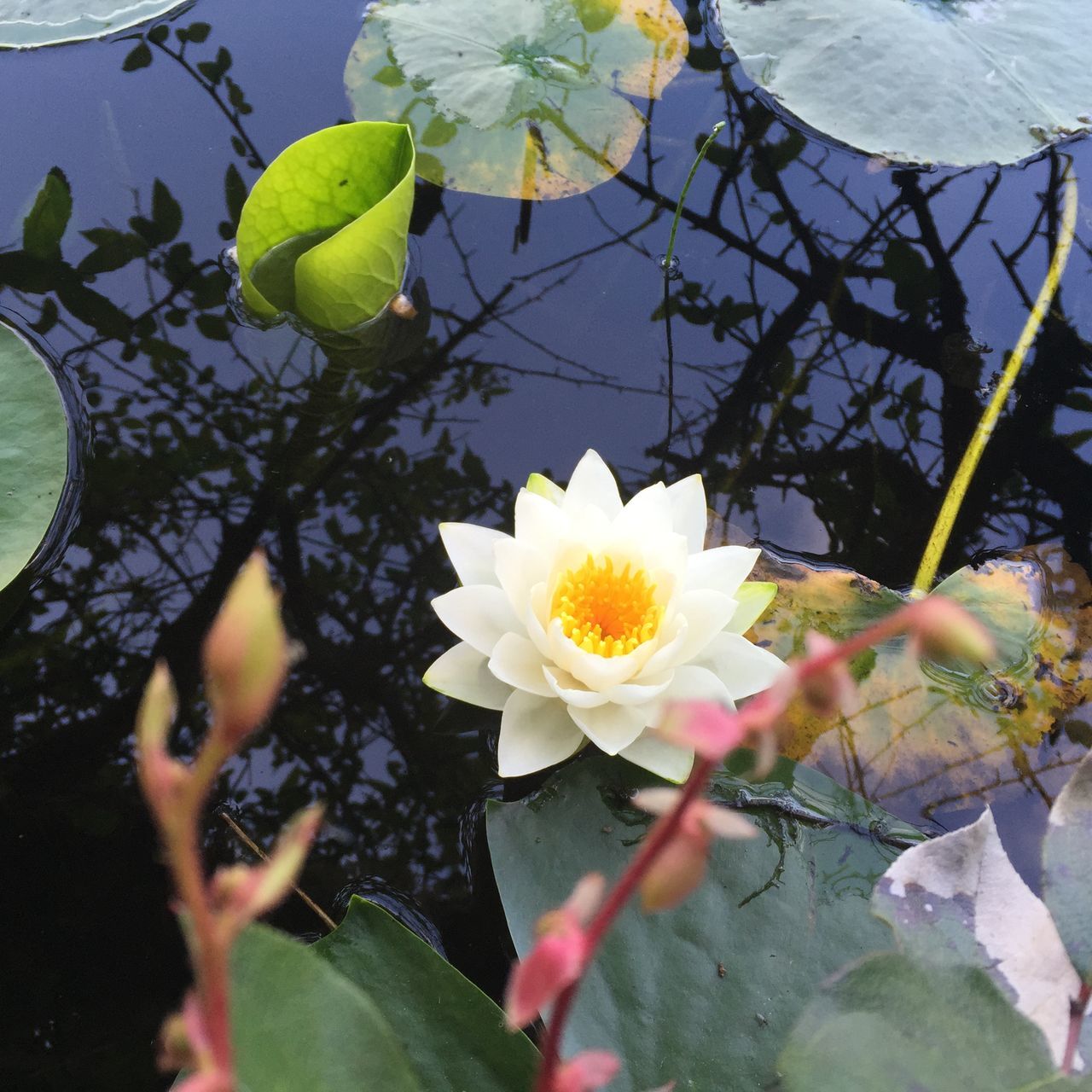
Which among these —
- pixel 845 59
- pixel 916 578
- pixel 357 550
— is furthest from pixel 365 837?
pixel 845 59

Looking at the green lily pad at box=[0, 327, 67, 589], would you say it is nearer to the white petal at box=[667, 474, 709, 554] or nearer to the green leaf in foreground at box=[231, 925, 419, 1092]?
the green leaf in foreground at box=[231, 925, 419, 1092]

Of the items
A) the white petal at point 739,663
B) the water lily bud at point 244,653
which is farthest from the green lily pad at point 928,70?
the water lily bud at point 244,653

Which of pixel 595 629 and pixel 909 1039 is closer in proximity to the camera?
pixel 909 1039

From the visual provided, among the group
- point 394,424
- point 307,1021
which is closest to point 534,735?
point 307,1021

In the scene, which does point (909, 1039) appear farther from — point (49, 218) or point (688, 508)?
point (49, 218)

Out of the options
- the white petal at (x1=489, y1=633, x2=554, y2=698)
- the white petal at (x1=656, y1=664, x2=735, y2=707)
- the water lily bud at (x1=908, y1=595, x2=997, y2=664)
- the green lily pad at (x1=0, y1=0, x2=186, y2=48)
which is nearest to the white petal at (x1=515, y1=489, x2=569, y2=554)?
the white petal at (x1=489, y1=633, x2=554, y2=698)

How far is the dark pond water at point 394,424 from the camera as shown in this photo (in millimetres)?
1091

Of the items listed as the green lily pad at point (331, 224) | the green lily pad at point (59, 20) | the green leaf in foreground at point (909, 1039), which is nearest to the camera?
the green leaf in foreground at point (909, 1039)

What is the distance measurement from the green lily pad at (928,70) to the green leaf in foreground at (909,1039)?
→ 4.95ft

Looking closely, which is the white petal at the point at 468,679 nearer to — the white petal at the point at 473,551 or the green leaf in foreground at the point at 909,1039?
the white petal at the point at 473,551

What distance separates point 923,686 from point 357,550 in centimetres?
88

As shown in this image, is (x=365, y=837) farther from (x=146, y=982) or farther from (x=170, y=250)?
(x=170, y=250)

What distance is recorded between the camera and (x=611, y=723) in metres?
0.99

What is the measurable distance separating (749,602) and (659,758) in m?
0.24
